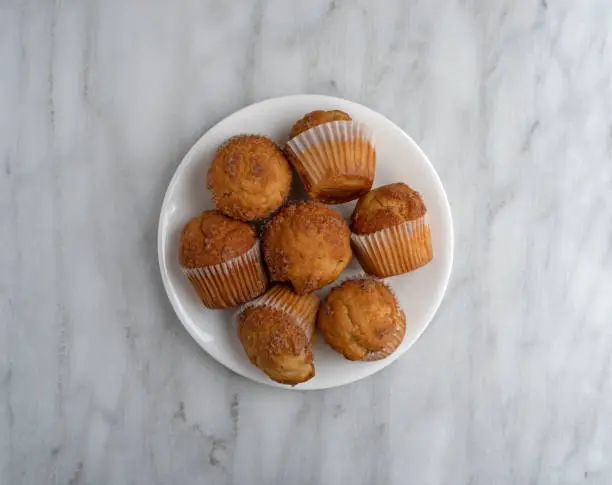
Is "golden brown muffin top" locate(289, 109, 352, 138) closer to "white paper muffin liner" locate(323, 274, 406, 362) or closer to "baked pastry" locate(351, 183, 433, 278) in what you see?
"baked pastry" locate(351, 183, 433, 278)

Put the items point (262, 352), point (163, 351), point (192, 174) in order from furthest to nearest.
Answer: point (163, 351) → point (192, 174) → point (262, 352)

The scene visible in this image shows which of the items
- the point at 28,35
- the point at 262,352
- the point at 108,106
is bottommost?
the point at 262,352

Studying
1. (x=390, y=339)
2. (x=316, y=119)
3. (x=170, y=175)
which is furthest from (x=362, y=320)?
(x=170, y=175)

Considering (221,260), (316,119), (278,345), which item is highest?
(316,119)

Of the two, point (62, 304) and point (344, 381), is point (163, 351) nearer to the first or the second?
point (62, 304)

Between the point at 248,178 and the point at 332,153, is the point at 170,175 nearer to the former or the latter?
the point at 248,178

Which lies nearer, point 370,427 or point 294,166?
point 294,166

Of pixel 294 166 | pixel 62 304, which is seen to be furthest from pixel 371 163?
pixel 62 304
